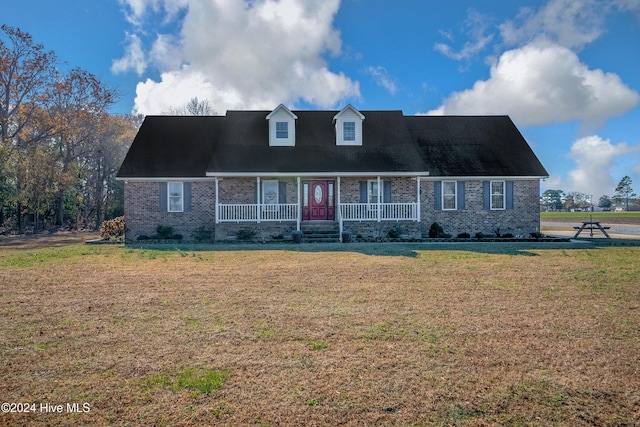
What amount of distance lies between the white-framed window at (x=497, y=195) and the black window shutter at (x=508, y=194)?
0.35 ft

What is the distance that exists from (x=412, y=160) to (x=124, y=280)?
14783 mm

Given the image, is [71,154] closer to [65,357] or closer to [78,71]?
[78,71]

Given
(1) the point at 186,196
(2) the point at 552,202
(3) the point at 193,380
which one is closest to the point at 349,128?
(1) the point at 186,196

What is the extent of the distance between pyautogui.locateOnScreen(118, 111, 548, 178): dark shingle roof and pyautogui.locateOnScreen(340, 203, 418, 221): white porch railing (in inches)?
66.8

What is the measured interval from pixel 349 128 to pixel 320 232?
6107 mm

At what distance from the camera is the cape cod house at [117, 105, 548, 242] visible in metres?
18.7

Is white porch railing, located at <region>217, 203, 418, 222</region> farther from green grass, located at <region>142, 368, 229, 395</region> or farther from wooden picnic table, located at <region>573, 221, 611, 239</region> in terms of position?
green grass, located at <region>142, 368, 229, 395</region>

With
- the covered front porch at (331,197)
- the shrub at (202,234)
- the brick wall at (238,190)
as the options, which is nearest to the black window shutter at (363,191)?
the covered front porch at (331,197)

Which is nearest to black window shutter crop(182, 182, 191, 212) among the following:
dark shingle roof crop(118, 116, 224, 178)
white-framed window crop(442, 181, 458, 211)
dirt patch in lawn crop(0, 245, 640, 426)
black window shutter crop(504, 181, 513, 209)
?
dark shingle roof crop(118, 116, 224, 178)

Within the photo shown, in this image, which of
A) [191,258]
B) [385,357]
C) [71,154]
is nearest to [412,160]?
[191,258]

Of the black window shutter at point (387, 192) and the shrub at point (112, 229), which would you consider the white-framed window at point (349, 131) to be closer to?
the black window shutter at point (387, 192)

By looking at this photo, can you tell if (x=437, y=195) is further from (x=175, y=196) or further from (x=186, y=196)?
(x=175, y=196)

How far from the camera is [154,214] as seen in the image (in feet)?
64.0

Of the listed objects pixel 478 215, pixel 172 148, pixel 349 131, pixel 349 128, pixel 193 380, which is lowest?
pixel 193 380
